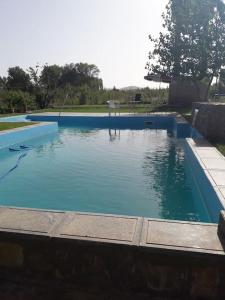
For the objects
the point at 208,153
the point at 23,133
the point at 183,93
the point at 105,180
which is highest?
the point at 183,93

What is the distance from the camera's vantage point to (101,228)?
2.61m

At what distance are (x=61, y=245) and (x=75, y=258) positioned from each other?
0.15 metres

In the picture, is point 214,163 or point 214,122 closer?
point 214,163

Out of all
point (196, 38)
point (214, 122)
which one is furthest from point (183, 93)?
point (214, 122)

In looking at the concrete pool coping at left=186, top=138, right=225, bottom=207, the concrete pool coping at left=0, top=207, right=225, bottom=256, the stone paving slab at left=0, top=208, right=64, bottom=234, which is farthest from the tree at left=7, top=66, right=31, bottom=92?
the concrete pool coping at left=0, top=207, right=225, bottom=256

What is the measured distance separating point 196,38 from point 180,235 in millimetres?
17759

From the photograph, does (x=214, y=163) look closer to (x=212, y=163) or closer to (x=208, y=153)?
(x=212, y=163)

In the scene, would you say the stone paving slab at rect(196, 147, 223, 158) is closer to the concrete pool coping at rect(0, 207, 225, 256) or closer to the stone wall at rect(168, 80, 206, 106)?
the concrete pool coping at rect(0, 207, 225, 256)

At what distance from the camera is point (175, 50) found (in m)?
18.3

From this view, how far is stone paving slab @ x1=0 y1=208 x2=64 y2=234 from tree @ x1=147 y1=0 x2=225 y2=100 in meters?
16.7

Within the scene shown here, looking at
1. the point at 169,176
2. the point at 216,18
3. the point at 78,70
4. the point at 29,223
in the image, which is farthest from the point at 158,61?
the point at 78,70

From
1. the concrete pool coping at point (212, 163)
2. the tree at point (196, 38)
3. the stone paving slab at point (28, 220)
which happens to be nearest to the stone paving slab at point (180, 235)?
the stone paving slab at point (28, 220)

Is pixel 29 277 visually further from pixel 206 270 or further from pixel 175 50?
pixel 175 50

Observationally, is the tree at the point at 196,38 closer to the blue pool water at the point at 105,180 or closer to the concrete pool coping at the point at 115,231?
the blue pool water at the point at 105,180
